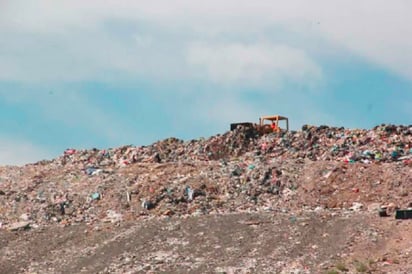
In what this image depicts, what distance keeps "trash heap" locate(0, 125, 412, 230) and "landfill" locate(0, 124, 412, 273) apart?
26 mm

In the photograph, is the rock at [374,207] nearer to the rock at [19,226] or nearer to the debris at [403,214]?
the debris at [403,214]

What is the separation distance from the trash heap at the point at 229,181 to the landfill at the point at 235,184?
0.03 m

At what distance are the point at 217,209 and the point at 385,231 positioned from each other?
4460 millimetres

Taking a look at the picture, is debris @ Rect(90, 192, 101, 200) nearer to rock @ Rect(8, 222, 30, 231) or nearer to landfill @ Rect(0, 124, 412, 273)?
landfill @ Rect(0, 124, 412, 273)

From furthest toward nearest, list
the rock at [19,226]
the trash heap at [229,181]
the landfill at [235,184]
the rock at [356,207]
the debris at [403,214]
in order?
the rock at [19,226], the trash heap at [229,181], the landfill at [235,184], the rock at [356,207], the debris at [403,214]

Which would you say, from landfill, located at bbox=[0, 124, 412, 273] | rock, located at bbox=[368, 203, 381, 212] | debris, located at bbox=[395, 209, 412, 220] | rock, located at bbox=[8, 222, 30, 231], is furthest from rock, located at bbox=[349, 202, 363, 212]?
rock, located at bbox=[8, 222, 30, 231]

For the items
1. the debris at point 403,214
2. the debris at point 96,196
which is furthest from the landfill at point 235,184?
the debris at point 403,214

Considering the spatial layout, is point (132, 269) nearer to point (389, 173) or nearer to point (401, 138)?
point (389, 173)

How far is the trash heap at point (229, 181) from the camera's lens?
72.0 feet

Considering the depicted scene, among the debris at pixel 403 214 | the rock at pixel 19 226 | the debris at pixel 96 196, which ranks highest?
the debris at pixel 96 196

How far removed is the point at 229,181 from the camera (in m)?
23.0

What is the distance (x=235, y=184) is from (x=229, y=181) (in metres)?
0.24

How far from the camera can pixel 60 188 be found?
79.9 feet

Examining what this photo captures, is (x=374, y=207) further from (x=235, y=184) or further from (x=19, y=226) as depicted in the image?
(x=19, y=226)
